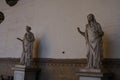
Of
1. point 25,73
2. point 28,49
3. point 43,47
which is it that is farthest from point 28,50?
point 25,73

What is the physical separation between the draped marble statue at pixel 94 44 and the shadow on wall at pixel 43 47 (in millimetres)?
1990

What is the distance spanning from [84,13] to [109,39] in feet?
3.52

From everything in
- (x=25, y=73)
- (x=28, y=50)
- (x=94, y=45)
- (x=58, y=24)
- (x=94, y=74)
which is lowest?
(x=25, y=73)

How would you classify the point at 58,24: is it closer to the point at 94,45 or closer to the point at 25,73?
the point at 25,73

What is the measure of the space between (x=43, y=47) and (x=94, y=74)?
2.67 meters

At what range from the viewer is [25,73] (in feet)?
23.4

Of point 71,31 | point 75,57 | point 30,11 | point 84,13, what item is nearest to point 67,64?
point 75,57

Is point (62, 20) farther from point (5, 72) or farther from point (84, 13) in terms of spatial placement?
point (5, 72)

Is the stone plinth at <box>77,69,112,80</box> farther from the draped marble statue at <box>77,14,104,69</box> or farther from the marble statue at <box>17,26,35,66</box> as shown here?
the marble statue at <box>17,26,35,66</box>

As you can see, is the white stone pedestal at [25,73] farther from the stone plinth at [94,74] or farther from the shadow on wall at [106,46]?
the shadow on wall at [106,46]

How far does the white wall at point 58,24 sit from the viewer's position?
20.2 feet

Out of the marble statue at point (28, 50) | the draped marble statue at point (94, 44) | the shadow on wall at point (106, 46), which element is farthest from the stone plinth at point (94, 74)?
the marble statue at point (28, 50)

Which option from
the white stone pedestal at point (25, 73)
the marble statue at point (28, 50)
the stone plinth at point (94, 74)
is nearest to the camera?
the stone plinth at point (94, 74)

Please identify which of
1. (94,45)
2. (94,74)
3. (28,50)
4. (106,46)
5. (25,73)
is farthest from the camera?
(28,50)
